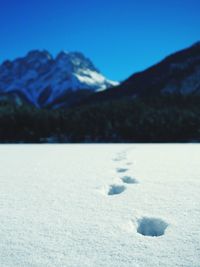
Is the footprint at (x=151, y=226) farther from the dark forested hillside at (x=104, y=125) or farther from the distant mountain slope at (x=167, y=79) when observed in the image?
the distant mountain slope at (x=167, y=79)

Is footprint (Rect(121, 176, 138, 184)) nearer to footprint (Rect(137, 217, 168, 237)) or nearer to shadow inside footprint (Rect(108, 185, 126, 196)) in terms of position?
shadow inside footprint (Rect(108, 185, 126, 196))

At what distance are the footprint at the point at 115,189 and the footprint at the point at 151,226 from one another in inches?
49.1

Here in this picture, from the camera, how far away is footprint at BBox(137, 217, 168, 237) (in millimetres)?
2416

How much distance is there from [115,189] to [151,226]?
148 centimetres

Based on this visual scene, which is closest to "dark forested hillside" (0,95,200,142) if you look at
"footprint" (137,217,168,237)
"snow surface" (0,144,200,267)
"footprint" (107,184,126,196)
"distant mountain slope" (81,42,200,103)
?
"footprint" (107,184,126,196)

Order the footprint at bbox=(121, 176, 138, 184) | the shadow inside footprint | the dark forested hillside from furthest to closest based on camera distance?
the dark forested hillside
the footprint at bbox=(121, 176, 138, 184)
the shadow inside footprint

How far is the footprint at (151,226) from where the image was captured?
2.42m

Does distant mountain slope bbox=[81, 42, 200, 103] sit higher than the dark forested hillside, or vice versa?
distant mountain slope bbox=[81, 42, 200, 103]

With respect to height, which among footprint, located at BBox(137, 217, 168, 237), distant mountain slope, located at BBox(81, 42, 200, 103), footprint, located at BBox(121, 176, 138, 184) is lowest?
footprint, located at BBox(137, 217, 168, 237)

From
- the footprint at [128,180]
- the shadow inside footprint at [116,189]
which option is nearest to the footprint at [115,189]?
the shadow inside footprint at [116,189]

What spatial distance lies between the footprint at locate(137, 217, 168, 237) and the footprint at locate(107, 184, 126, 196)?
1248mm

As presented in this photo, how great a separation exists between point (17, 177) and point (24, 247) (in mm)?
3221

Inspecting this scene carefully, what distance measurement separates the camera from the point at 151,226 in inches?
99.5

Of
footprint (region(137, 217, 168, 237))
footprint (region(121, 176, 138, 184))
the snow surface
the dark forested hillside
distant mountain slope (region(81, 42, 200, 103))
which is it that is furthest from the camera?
distant mountain slope (region(81, 42, 200, 103))
